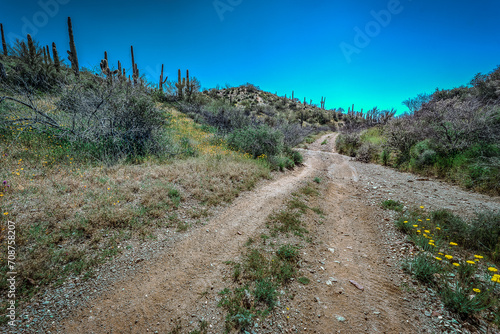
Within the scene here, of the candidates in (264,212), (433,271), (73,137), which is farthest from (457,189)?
(73,137)

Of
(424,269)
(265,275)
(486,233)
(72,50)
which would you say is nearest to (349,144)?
(486,233)

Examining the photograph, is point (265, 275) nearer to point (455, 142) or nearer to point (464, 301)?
point (464, 301)

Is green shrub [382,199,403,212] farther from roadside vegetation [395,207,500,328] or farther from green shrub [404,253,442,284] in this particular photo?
green shrub [404,253,442,284]

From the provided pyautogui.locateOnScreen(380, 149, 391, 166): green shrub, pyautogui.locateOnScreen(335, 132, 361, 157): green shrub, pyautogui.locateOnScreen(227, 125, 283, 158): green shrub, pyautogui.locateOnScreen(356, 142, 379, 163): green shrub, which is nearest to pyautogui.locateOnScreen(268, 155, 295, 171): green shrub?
pyautogui.locateOnScreen(227, 125, 283, 158): green shrub

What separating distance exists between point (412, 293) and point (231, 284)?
2.77 metres

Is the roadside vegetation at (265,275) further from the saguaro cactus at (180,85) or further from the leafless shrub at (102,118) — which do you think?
the saguaro cactus at (180,85)

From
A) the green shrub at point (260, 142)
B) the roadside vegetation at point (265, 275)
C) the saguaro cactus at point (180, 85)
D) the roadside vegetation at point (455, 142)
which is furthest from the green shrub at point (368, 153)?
the saguaro cactus at point (180, 85)

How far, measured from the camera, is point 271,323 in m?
2.38

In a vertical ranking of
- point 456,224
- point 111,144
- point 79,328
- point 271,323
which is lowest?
point 271,323

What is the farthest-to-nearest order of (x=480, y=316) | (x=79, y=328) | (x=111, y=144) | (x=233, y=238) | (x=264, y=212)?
(x=111, y=144) → (x=264, y=212) → (x=233, y=238) → (x=480, y=316) → (x=79, y=328)

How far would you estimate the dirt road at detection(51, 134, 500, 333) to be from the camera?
2.33 m

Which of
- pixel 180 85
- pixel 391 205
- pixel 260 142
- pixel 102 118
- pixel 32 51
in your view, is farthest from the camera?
pixel 180 85

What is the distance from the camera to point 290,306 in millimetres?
2602

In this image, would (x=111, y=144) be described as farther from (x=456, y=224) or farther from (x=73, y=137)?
(x=456, y=224)
